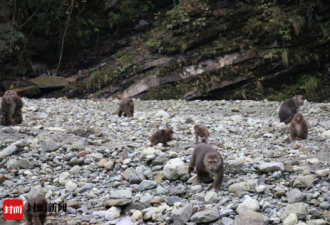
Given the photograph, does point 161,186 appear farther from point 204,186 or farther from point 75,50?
point 75,50

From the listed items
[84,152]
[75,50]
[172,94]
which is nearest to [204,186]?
[84,152]

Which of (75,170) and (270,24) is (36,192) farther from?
(270,24)

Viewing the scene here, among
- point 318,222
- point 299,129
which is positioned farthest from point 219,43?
point 318,222

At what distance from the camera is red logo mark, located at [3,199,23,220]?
194 inches

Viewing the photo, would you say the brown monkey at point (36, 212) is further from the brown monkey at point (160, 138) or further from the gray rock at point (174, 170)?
the brown monkey at point (160, 138)

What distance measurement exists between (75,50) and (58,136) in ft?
48.8

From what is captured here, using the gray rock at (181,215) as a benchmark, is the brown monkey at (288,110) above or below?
above

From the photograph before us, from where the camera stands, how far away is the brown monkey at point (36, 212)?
456cm

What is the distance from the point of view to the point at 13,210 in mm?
5004

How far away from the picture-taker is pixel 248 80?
58.0ft

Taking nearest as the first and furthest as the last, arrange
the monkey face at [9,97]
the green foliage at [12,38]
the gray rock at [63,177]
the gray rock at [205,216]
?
the gray rock at [205,216]
the gray rock at [63,177]
the monkey face at [9,97]
the green foliage at [12,38]

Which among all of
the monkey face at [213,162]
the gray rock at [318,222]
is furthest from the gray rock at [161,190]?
the gray rock at [318,222]

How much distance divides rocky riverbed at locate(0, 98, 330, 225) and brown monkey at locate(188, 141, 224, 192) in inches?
6.6

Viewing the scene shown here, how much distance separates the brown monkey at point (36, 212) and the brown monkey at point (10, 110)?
17.5ft
